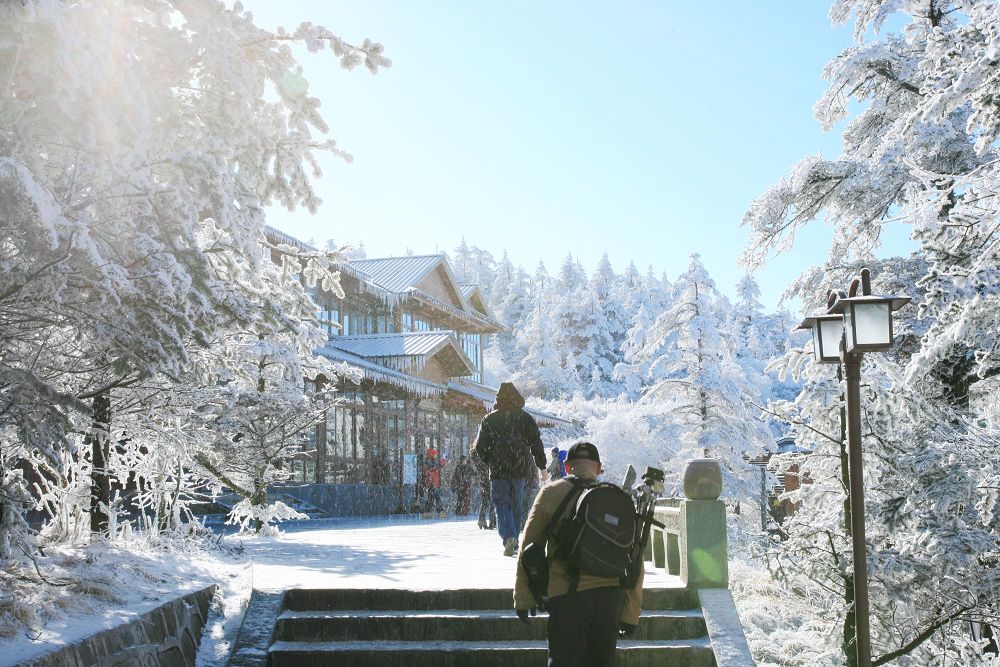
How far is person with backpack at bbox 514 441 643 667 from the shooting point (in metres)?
5.06

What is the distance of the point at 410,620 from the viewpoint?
24.2 ft

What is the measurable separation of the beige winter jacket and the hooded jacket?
414 cm

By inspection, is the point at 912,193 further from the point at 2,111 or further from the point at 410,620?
the point at 2,111

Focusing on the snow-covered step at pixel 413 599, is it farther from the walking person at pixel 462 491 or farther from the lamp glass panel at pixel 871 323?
the walking person at pixel 462 491

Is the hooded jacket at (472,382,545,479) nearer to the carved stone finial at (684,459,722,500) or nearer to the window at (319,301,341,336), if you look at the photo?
the carved stone finial at (684,459,722,500)

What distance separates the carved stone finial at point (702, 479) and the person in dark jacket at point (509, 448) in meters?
2.13

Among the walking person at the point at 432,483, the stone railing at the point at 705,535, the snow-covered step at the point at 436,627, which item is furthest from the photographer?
the walking person at the point at 432,483

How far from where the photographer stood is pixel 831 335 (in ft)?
23.7

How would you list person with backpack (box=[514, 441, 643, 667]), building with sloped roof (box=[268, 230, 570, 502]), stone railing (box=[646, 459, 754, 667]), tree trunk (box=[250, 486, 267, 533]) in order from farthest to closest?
building with sloped roof (box=[268, 230, 570, 502])
tree trunk (box=[250, 486, 267, 533])
stone railing (box=[646, 459, 754, 667])
person with backpack (box=[514, 441, 643, 667])

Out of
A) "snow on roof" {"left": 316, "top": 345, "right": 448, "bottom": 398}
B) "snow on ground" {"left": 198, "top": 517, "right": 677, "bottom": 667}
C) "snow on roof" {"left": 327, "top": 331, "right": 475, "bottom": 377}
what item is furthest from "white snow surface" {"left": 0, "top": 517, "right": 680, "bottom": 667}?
"snow on roof" {"left": 327, "top": 331, "right": 475, "bottom": 377}

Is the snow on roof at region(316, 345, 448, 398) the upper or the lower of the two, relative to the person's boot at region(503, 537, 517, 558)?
upper

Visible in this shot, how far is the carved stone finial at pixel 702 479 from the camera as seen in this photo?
7.78 m

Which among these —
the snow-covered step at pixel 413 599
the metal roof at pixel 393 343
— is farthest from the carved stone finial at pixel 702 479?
the metal roof at pixel 393 343

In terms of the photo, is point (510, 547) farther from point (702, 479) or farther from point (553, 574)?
point (553, 574)
